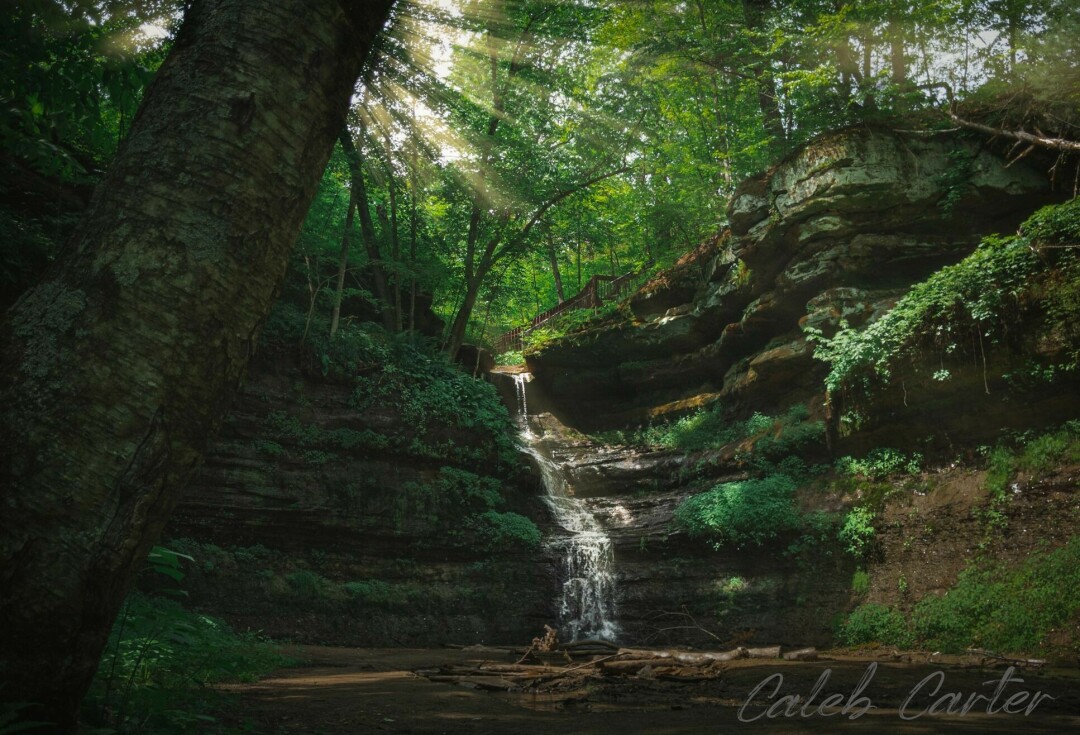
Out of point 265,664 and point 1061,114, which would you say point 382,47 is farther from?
point 1061,114

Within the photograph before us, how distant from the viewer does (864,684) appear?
19.3 feet

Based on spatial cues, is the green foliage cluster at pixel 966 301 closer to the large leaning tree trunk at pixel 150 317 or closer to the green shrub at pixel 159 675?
the green shrub at pixel 159 675

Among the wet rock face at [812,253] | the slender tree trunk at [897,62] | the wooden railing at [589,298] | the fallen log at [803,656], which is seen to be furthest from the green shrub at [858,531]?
the wooden railing at [589,298]

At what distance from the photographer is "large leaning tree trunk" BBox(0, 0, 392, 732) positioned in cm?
174

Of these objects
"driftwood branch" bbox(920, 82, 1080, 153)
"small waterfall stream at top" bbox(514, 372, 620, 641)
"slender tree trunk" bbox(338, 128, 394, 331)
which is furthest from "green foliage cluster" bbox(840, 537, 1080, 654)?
"slender tree trunk" bbox(338, 128, 394, 331)

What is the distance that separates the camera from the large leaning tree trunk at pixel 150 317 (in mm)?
1737

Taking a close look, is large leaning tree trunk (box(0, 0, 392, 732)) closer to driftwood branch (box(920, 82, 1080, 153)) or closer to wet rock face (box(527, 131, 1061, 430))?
driftwood branch (box(920, 82, 1080, 153))

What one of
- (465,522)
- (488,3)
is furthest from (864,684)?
(488,3)

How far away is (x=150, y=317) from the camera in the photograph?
192 cm

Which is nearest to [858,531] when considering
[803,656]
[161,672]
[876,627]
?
[876,627]

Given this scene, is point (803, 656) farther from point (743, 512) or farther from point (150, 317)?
point (150, 317)
